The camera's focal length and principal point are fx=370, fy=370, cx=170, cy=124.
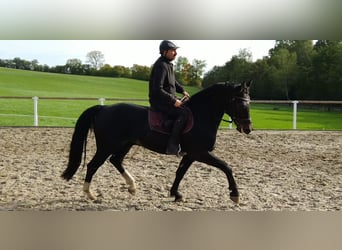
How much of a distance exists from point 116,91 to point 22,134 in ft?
27.8

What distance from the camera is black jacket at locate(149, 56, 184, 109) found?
2996 mm

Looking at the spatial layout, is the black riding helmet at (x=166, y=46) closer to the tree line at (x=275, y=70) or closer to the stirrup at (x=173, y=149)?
the stirrup at (x=173, y=149)

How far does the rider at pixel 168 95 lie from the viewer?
3.00 meters

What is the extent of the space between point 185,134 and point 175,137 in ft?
0.32

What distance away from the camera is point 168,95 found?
3.00m

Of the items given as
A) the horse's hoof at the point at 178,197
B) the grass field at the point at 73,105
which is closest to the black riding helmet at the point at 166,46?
the horse's hoof at the point at 178,197

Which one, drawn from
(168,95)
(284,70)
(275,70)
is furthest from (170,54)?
(284,70)

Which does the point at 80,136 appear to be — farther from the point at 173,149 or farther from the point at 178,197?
the point at 178,197

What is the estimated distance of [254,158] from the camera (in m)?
5.31

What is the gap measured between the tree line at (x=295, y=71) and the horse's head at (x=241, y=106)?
3.83 meters

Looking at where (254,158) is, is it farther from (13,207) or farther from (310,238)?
(13,207)
